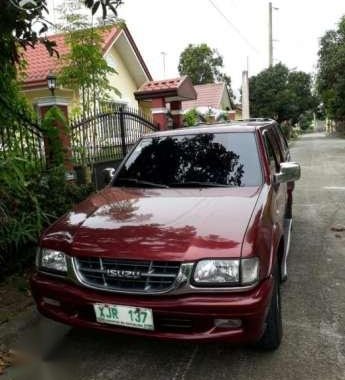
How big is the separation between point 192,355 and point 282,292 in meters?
1.51

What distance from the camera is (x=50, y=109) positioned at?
646 cm

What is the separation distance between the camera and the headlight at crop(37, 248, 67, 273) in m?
3.12

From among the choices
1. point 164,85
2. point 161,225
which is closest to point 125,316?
point 161,225

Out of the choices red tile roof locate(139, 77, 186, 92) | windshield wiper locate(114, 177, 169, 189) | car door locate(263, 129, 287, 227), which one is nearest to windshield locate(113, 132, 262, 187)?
windshield wiper locate(114, 177, 169, 189)

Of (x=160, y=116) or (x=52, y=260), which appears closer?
(x=52, y=260)

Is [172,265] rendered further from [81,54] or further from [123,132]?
[123,132]

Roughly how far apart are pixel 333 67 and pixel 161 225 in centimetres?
2684

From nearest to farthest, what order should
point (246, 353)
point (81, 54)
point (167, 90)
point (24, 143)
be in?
point (246, 353) → point (24, 143) → point (81, 54) → point (167, 90)

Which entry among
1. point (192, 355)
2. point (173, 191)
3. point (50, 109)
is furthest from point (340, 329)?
point (50, 109)

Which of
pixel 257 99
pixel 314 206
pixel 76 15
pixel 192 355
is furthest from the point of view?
pixel 257 99

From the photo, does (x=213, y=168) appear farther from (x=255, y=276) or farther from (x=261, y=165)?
(x=255, y=276)

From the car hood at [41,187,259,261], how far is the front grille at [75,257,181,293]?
2.0 inches

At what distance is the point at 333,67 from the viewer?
1056 inches

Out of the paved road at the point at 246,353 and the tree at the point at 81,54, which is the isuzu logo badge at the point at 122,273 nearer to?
the paved road at the point at 246,353
